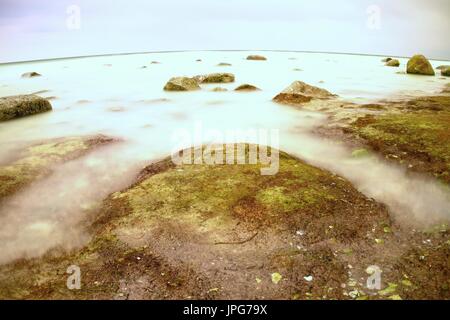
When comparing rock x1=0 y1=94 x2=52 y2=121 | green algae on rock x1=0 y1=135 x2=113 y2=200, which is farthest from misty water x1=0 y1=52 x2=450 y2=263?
rock x1=0 y1=94 x2=52 y2=121

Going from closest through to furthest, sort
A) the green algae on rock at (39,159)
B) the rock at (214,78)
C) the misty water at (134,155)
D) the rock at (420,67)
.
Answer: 1. the misty water at (134,155)
2. the green algae on rock at (39,159)
3. the rock at (214,78)
4. the rock at (420,67)

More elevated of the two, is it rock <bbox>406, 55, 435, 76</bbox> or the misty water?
rock <bbox>406, 55, 435, 76</bbox>

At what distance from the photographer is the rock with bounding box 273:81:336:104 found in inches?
548

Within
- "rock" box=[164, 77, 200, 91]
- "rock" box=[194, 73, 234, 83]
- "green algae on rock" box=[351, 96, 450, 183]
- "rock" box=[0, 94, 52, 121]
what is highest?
"rock" box=[194, 73, 234, 83]

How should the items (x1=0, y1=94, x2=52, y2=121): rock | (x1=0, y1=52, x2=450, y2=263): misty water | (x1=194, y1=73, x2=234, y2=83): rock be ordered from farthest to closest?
(x1=194, y1=73, x2=234, y2=83): rock, (x1=0, y1=94, x2=52, y2=121): rock, (x1=0, y1=52, x2=450, y2=263): misty water

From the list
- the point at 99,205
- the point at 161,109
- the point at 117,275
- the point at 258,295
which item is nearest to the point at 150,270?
the point at 117,275

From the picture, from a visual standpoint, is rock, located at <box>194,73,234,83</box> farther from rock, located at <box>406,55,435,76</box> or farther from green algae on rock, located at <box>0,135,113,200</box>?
rock, located at <box>406,55,435,76</box>

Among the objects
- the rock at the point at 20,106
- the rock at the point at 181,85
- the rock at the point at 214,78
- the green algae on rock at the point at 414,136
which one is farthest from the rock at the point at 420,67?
the rock at the point at 20,106

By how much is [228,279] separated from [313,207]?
71.6 inches

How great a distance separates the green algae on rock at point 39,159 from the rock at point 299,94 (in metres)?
7.79

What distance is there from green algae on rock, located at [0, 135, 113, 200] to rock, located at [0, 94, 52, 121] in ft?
13.7

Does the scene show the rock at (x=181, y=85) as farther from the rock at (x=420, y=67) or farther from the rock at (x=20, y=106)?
the rock at (x=420, y=67)

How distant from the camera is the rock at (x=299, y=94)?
13.9m

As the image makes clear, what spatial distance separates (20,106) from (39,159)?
244 inches
